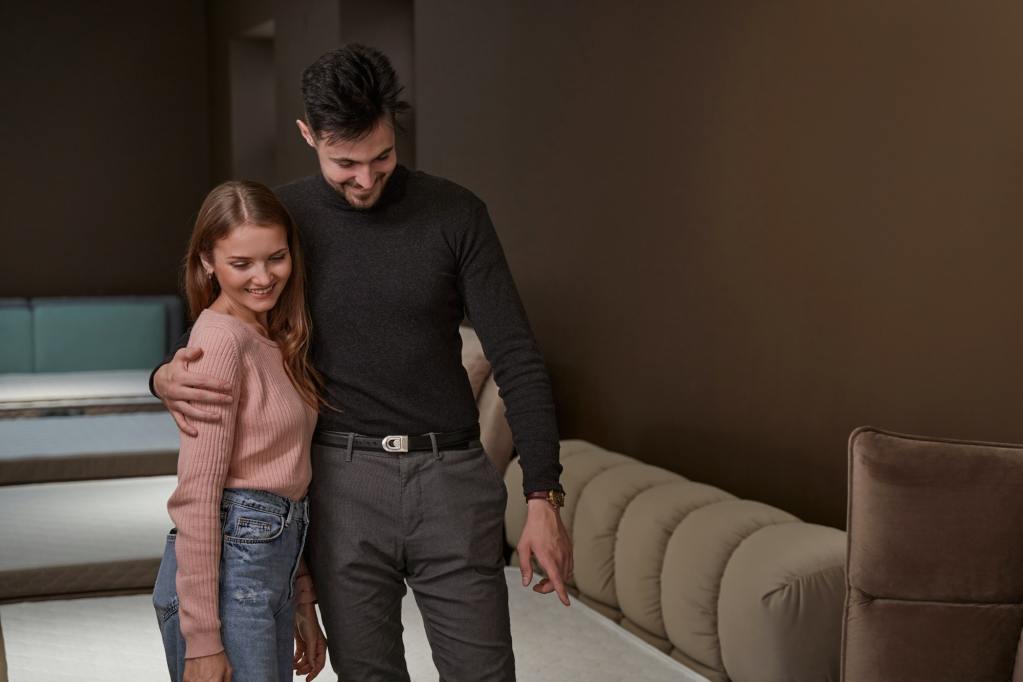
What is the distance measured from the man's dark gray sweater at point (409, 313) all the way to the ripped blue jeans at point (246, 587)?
0.63ft

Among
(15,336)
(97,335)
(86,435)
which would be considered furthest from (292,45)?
(86,435)

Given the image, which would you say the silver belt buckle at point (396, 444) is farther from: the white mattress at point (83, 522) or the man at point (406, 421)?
the white mattress at point (83, 522)

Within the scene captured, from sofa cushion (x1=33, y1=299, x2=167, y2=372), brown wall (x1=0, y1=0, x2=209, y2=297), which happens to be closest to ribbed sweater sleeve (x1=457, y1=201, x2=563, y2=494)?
sofa cushion (x1=33, y1=299, x2=167, y2=372)

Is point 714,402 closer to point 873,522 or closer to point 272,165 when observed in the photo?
point 873,522

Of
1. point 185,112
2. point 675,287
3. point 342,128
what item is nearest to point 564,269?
point 675,287

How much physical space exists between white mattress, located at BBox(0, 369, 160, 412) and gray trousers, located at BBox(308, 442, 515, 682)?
12.1ft

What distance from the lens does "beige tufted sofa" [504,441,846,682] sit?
2.32m

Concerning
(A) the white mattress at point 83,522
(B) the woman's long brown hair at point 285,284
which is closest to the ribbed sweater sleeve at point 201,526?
(B) the woman's long brown hair at point 285,284

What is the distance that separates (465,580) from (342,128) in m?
A: 0.62

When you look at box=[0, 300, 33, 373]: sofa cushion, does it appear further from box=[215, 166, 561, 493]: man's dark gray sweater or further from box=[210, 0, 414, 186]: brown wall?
box=[215, 166, 561, 493]: man's dark gray sweater

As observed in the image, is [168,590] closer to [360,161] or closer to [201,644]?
[201,644]

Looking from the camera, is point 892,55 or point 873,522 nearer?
point 873,522

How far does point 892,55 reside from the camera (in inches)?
96.2

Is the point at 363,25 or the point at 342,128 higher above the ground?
the point at 363,25
